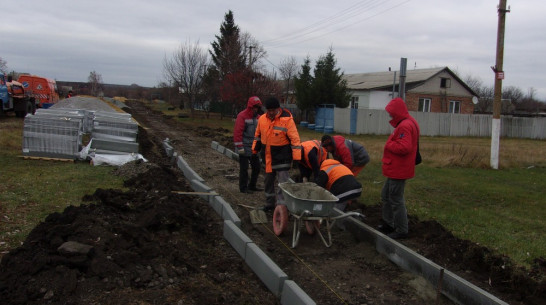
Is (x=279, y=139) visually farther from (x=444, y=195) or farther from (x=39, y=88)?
(x=39, y=88)

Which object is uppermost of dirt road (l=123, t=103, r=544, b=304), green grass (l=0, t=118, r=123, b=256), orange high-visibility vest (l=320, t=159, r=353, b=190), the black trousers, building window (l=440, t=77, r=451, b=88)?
building window (l=440, t=77, r=451, b=88)

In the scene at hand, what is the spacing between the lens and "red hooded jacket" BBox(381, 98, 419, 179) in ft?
17.7

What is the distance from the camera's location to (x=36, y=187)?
772 centimetres

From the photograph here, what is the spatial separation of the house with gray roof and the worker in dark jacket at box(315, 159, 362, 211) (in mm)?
29453

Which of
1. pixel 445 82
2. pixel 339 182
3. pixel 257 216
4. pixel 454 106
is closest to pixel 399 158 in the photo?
pixel 339 182

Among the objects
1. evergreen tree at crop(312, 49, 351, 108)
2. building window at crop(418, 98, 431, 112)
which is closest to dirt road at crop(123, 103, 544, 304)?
evergreen tree at crop(312, 49, 351, 108)

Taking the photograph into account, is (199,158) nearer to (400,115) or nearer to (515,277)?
(400,115)

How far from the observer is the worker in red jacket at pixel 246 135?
814 centimetres

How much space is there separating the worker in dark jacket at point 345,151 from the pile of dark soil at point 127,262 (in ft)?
6.79

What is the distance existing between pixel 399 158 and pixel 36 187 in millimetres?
6255

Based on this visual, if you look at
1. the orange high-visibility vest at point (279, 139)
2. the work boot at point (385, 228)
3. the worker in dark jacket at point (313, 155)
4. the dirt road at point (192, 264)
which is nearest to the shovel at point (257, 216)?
the dirt road at point (192, 264)

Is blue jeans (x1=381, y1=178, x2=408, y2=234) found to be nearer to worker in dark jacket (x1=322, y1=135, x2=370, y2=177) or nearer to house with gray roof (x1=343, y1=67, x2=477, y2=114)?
worker in dark jacket (x1=322, y1=135, x2=370, y2=177)

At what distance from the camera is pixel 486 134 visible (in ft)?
106

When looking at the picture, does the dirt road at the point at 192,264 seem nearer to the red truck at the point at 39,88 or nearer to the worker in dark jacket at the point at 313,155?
the worker in dark jacket at the point at 313,155
